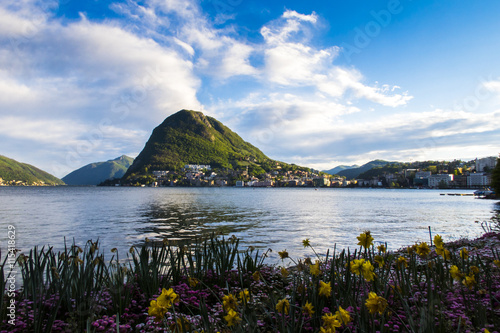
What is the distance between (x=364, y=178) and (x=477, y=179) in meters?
62.4

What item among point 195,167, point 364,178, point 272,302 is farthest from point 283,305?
point 364,178

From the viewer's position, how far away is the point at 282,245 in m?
11.1

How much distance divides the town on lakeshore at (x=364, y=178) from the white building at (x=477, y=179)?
1.45 feet

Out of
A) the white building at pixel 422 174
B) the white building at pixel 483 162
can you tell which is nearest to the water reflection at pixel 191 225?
the white building at pixel 422 174

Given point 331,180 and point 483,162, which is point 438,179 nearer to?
point 483,162

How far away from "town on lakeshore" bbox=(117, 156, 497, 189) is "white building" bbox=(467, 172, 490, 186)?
442 mm

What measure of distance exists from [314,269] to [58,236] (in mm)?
13933

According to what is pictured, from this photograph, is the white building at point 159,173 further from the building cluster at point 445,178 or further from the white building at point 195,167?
the building cluster at point 445,178

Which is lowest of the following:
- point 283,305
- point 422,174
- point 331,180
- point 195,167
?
point 283,305

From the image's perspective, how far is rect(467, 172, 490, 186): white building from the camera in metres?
128

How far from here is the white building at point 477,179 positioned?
127562 millimetres

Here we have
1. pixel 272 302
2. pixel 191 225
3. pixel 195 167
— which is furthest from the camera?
pixel 195 167

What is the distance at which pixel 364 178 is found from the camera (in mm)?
187125

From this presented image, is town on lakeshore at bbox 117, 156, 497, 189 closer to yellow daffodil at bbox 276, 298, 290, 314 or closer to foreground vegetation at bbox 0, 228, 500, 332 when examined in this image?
foreground vegetation at bbox 0, 228, 500, 332
